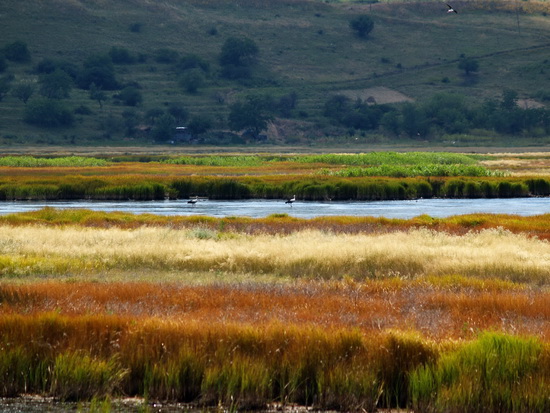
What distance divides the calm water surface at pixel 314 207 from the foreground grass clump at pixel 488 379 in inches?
1454

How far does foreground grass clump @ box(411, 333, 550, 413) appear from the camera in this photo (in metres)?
13.7

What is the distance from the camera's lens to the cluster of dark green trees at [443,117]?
188 metres

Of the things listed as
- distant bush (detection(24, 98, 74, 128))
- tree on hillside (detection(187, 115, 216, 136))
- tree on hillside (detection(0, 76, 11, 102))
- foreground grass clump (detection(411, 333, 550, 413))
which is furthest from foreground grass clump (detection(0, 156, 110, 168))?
tree on hillside (detection(0, 76, 11, 102))

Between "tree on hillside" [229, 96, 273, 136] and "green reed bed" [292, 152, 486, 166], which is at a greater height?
"tree on hillside" [229, 96, 273, 136]

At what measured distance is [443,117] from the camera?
189750 millimetres

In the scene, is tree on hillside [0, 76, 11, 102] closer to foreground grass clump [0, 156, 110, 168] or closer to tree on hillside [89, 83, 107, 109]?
tree on hillside [89, 83, 107, 109]

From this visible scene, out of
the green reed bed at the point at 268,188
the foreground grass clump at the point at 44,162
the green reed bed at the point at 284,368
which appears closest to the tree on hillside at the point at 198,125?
the foreground grass clump at the point at 44,162

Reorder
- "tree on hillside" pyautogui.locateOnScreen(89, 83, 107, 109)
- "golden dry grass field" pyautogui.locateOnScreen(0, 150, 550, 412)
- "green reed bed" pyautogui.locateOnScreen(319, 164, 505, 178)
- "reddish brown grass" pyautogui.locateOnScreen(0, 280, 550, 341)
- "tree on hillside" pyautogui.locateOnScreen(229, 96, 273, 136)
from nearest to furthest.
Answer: "golden dry grass field" pyautogui.locateOnScreen(0, 150, 550, 412), "reddish brown grass" pyautogui.locateOnScreen(0, 280, 550, 341), "green reed bed" pyautogui.locateOnScreen(319, 164, 505, 178), "tree on hillside" pyautogui.locateOnScreen(229, 96, 273, 136), "tree on hillside" pyautogui.locateOnScreen(89, 83, 107, 109)

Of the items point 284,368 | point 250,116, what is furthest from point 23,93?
point 284,368

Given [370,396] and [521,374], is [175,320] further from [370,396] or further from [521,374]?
[521,374]

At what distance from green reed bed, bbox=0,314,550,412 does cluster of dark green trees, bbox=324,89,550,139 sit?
175330mm

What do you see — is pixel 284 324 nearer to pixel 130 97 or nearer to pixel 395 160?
pixel 395 160

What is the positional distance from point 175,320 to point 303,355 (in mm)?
3148

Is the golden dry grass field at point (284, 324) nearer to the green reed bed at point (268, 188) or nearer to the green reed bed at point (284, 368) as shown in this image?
the green reed bed at point (284, 368)
